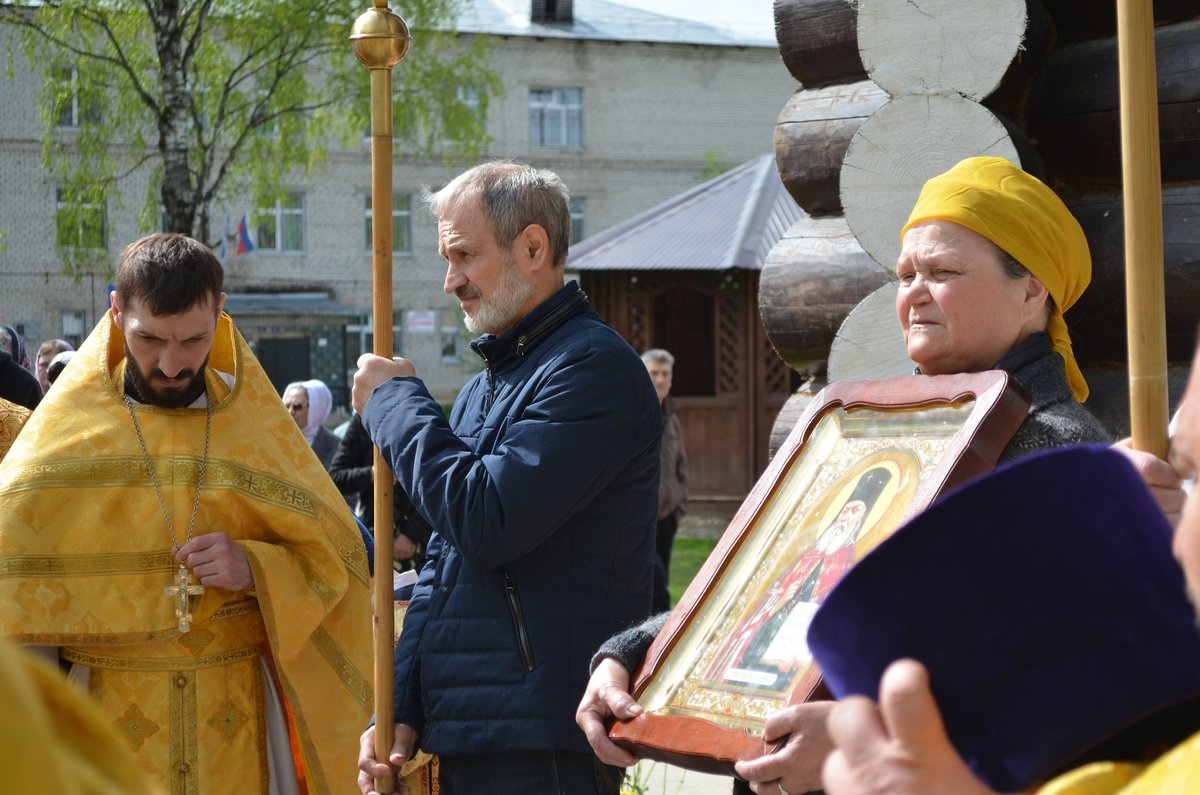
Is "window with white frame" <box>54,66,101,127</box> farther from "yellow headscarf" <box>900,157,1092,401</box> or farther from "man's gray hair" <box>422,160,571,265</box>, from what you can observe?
"yellow headscarf" <box>900,157,1092,401</box>

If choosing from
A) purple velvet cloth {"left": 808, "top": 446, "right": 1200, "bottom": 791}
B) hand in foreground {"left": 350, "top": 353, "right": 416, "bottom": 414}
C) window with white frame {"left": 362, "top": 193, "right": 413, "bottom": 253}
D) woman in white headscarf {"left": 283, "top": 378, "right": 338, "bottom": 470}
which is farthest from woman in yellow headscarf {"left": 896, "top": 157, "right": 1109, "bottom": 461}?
window with white frame {"left": 362, "top": 193, "right": 413, "bottom": 253}

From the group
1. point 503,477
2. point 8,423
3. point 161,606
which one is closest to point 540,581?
point 503,477

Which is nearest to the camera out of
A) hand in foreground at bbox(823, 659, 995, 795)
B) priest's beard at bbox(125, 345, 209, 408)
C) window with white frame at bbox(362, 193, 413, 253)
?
hand in foreground at bbox(823, 659, 995, 795)

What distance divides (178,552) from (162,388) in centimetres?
38

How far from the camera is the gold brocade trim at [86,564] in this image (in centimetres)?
324

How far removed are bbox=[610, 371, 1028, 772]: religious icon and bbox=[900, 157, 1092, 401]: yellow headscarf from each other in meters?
0.25

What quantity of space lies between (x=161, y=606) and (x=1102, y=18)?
2.68m

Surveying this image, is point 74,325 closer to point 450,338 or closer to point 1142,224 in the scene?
point 450,338

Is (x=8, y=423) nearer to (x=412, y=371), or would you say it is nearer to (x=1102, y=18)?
(x=412, y=371)

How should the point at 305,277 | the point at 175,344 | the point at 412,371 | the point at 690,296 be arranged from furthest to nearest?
1. the point at 305,277
2. the point at 690,296
3. the point at 175,344
4. the point at 412,371

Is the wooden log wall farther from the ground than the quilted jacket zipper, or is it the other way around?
the wooden log wall

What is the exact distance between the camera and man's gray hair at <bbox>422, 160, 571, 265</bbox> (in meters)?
3.04

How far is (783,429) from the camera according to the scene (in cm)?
451

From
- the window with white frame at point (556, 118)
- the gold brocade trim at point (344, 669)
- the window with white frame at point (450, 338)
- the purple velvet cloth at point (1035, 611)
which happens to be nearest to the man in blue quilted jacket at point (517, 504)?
the gold brocade trim at point (344, 669)
